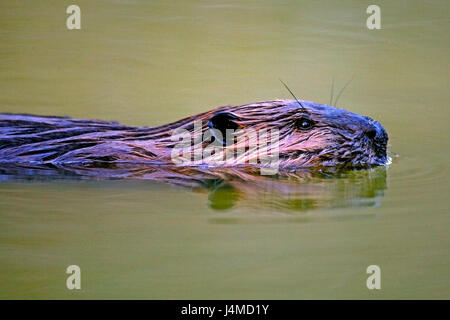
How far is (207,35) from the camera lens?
1060 centimetres

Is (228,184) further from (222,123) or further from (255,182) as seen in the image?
(222,123)

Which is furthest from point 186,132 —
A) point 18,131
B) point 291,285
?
point 291,285

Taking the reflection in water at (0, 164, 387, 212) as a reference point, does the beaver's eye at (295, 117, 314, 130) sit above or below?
above

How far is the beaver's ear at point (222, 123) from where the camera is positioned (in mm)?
6543

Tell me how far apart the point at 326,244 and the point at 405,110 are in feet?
13.6

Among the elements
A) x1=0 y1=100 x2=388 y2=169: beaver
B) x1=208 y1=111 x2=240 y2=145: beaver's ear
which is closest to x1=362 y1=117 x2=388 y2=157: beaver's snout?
x1=0 y1=100 x2=388 y2=169: beaver

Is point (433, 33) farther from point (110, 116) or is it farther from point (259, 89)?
point (110, 116)

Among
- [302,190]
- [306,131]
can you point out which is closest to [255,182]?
[302,190]

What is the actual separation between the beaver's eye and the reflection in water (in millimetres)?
360

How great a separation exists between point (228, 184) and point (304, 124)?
86 centimetres

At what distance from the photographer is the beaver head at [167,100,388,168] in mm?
6547

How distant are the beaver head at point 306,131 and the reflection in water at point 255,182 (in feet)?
0.39

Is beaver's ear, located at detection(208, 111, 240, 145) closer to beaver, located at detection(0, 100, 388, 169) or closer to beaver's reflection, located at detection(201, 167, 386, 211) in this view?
beaver, located at detection(0, 100, 388, 169)

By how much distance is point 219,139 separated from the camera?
660 centimetres
